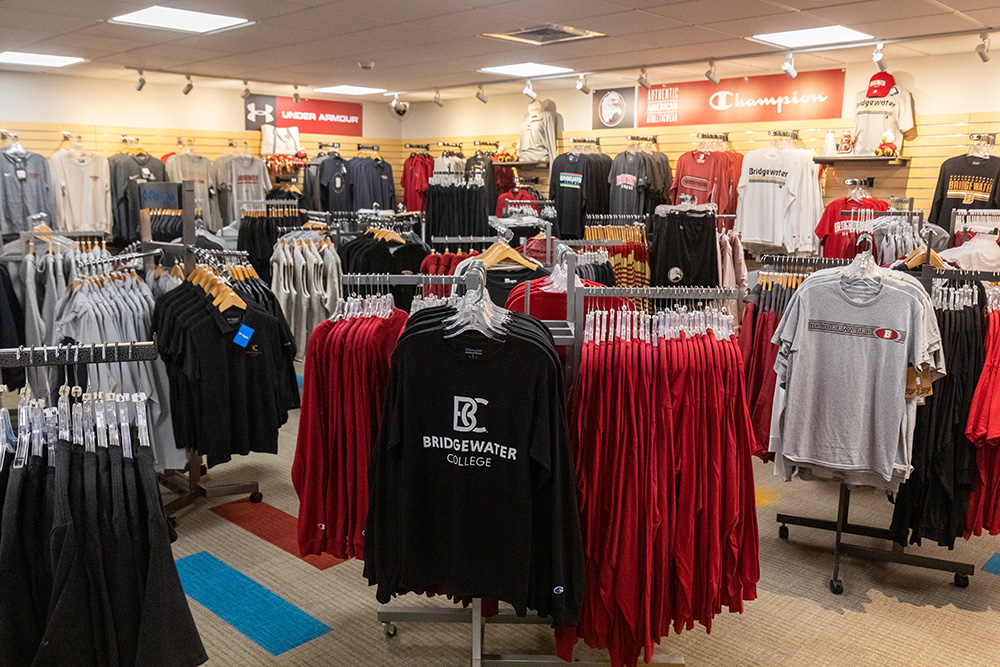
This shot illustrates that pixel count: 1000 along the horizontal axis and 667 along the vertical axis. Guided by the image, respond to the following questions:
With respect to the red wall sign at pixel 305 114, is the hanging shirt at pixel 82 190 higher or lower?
lower

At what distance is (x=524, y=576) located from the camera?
237 cm

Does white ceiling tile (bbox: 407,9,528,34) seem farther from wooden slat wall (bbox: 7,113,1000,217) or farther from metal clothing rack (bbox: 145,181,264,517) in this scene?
wooden slat wall (bbox: 7,113,1000,217)

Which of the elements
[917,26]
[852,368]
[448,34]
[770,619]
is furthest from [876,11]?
[770,619]

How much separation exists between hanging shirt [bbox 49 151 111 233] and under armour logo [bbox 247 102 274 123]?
94.7 inches

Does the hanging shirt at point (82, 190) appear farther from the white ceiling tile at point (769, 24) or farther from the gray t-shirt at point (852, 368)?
the gray t-shirt at point (852, 368)

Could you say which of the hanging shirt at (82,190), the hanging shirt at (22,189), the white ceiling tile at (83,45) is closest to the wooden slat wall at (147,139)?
the hanging shirt at (82,190)

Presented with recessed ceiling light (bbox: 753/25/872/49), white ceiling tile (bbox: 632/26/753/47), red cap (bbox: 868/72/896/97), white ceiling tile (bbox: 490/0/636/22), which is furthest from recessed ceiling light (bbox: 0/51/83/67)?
red cap (bbox: 868/72/896/97)

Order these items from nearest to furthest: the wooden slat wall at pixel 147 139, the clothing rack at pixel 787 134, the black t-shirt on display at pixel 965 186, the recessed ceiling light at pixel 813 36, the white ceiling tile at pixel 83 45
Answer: the recessed ceiling light at pixel 813 36 → the black t-shirt on display at pixel 965 186 → the white ceiling tile at pixel 83 45 → the clothing rack at pixel 787 134 → the wooden slat wall at pixel 147 139

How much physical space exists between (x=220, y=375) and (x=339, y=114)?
9.04m

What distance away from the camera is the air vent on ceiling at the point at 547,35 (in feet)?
20.7

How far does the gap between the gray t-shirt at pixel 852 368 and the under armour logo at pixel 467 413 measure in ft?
5.52

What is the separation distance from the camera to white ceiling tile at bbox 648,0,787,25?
5.27 metres

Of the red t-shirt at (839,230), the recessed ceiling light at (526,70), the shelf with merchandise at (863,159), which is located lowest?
the red t-shirt at (839,230)

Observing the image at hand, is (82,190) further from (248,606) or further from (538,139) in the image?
(248,606)
